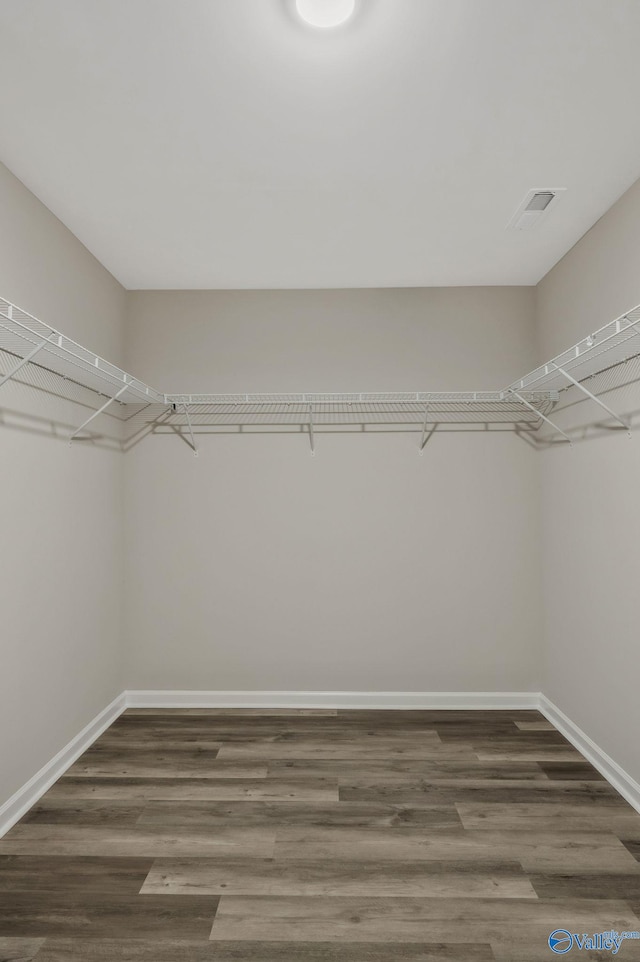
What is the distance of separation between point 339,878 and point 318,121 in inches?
102

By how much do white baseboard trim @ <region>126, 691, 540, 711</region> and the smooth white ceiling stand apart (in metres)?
2.52

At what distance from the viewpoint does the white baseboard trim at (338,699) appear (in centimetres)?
346

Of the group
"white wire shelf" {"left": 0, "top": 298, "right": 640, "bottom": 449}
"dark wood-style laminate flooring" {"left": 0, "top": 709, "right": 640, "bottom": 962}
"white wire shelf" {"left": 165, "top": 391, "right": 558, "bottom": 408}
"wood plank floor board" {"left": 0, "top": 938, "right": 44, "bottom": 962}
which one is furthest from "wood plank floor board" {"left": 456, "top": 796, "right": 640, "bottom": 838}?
"white wire shelf" {"left": 165, "top": 391, "right": 558, "bottom": 408}

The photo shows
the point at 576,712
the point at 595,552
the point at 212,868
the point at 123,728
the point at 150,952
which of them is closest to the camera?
the point at 150,952

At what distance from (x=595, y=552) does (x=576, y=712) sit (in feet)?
2.85

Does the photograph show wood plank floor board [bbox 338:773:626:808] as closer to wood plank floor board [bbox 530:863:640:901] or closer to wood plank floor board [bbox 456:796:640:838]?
wood plank floor board [bbox 456:796:640:838]

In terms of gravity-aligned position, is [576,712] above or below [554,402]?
below

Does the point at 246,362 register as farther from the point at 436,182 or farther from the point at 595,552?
the point at 595,552

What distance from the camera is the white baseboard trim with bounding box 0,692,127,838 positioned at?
2.28m

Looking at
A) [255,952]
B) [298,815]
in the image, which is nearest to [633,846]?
[298,815]

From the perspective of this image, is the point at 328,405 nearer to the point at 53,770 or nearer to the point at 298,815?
the point at 298,815

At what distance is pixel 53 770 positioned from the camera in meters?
2.61

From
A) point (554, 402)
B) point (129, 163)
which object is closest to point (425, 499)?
point (554, 402)

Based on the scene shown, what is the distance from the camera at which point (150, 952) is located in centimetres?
165
